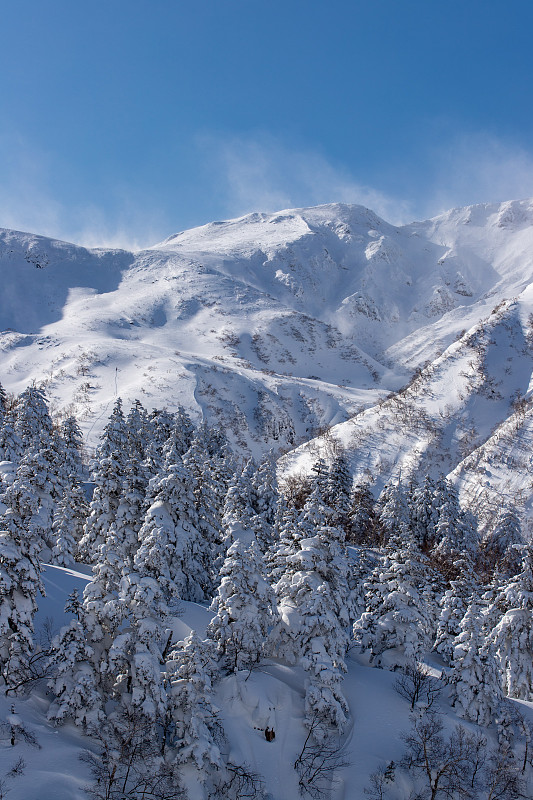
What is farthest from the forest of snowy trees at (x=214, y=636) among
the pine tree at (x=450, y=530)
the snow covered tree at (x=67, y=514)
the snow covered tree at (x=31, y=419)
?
the pine tree at (x=450, y=530)

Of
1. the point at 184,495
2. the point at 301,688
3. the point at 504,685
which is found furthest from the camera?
the point at 184,495

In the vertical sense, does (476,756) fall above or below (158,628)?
below

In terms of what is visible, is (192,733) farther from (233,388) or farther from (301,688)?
(233,388)

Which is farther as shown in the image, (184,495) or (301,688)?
(184,495)

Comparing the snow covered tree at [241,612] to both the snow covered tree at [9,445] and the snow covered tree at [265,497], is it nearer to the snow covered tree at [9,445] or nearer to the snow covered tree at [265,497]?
the snow covered tree at [265,497]

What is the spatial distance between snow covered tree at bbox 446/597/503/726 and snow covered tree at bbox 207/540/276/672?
1071cm

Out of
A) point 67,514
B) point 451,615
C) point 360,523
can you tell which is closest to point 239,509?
point 67,514

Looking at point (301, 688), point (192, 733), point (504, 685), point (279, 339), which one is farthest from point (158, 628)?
point (279, 339)

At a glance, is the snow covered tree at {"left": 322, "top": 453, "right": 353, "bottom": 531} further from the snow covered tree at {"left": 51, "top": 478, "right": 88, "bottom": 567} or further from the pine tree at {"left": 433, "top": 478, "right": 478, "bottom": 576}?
the snow covered tree at {"left": 51, "top": 478, "right": 88, "bottom": 567}

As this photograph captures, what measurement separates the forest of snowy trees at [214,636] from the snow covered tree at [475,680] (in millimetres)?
72

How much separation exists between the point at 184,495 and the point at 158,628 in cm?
1342

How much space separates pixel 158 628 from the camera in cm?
2069

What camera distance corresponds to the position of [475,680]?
25.8 meters

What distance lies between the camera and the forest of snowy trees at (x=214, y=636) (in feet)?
61.6
